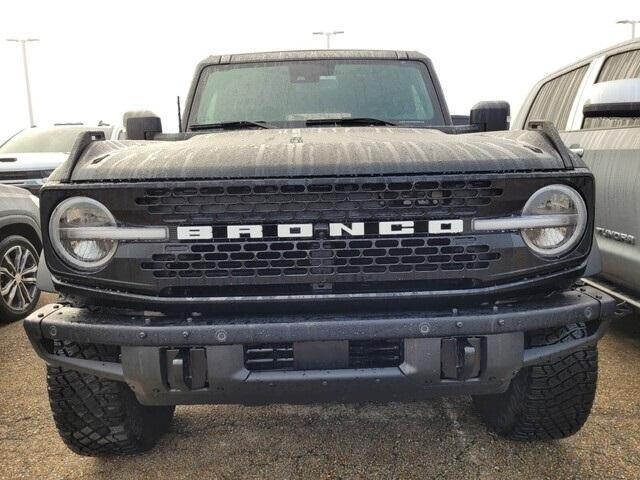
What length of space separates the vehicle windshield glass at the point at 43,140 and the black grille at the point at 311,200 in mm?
7230

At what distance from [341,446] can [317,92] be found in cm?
216

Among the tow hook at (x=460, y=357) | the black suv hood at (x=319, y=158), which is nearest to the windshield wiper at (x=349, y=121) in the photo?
the black suv hood at (x=319, y=158)

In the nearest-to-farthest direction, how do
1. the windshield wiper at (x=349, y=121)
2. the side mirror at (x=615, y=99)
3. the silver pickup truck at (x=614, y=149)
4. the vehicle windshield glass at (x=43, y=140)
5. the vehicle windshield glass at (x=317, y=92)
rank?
1. the side mirror at (x=615, y=99)
2. the silver pickup truck at (x=614, y=149)
3. the windshield wiper at (x=349, y=121)
4. the vehicle windshield glass at (x=317, y=92)
5. the vehicle windshield glass at (x=43, y=140)

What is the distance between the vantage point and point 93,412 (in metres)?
2.62

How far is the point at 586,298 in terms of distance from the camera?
232 centimetres

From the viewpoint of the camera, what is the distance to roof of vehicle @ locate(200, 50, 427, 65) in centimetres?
407

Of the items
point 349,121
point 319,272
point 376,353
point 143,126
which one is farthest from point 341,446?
point 143,126

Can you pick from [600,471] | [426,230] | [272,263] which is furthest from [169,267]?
[600,471]

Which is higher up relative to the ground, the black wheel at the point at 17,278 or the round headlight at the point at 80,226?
the round headlight at the point at 80,226

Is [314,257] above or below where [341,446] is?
above

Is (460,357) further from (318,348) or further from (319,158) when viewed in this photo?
(319,158)

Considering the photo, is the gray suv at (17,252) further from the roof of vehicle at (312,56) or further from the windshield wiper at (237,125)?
the windshield wiper at (237,125)

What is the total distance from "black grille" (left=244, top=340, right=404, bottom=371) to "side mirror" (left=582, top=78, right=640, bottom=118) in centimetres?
195

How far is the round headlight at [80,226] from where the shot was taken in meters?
2.27
